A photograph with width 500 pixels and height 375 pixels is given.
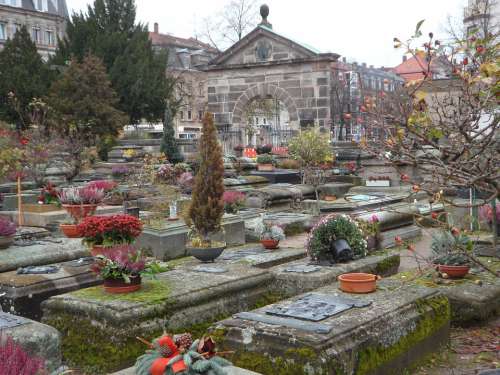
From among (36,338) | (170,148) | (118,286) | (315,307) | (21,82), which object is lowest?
(36,338)

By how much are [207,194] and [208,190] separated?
0.20ft

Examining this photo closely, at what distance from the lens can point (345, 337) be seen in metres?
5.20

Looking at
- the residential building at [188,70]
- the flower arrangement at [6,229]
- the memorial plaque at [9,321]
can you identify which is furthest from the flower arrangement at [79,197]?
the residential building at [188,70]

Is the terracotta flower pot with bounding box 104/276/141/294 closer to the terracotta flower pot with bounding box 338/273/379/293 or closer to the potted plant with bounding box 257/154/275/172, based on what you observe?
the terracotta flower pot with bounding box 338/273/379/293

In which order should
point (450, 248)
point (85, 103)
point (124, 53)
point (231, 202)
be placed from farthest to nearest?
point (124, 53), point (85, 103), point (231, 202), point (450, 248)

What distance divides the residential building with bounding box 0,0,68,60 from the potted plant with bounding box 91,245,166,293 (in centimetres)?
5436

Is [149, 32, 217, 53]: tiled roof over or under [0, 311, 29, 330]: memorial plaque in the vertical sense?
over

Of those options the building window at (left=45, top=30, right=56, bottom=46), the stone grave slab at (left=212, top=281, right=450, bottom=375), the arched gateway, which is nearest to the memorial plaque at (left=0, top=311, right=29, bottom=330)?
the stone grave slab at (left=212, top=281, right=450, bottom=375)

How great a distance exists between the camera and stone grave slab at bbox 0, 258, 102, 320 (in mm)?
7332

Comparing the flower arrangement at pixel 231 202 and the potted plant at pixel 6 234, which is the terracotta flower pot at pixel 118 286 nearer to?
the potted plant at pixel 6 234

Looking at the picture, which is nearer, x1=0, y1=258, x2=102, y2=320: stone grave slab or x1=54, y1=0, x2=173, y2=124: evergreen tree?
x1=0, y1=258, x2=102, y2=320: stone grave slab

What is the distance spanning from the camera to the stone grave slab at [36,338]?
5.58m

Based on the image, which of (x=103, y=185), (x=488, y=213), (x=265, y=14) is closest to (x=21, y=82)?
(x=265, y=14)

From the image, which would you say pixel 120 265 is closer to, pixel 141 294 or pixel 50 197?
pixel 141 294
